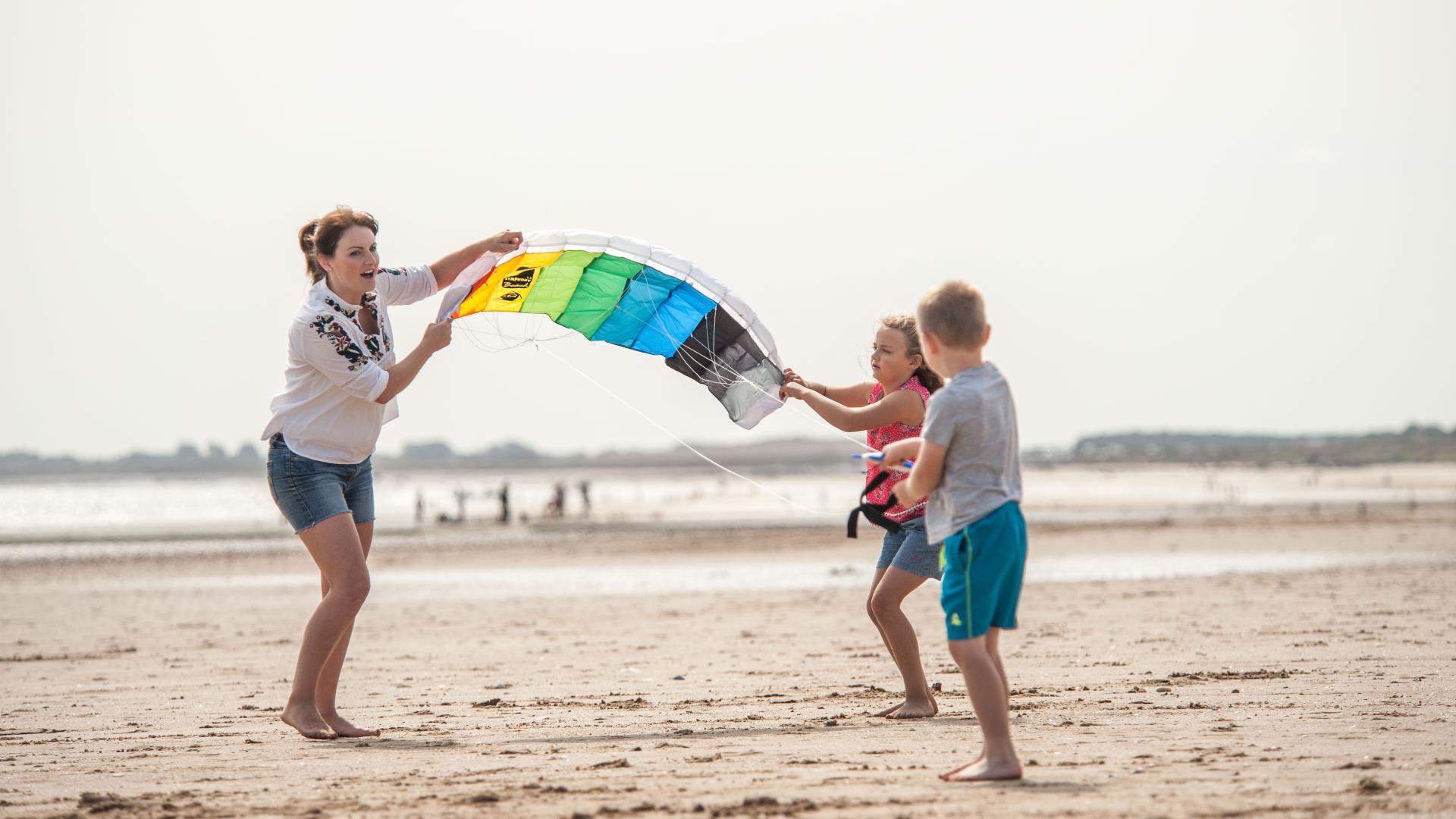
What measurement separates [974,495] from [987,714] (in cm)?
73

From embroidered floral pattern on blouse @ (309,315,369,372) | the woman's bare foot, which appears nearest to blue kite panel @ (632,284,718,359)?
embroidered floral pattern on blouse @ (309,315,369,372)

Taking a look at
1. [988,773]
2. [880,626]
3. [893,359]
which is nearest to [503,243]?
[893,359]

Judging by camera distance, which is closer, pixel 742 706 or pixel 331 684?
pixel 331 684

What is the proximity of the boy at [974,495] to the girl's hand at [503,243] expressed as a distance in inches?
102

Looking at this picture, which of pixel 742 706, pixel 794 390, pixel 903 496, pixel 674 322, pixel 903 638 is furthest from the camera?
pixel 674 322

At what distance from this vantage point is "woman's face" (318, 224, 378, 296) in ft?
18.4

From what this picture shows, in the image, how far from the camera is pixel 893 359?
5785 millimetres

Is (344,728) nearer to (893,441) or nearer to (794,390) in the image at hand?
(794,390)

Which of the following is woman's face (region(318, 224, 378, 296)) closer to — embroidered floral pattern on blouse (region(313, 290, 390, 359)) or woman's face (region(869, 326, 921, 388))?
embroidered floral pattern on blouse (region(313, 290, 390, 359))

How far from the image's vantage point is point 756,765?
4562mm

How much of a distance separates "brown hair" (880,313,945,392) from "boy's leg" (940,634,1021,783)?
1.78 meters

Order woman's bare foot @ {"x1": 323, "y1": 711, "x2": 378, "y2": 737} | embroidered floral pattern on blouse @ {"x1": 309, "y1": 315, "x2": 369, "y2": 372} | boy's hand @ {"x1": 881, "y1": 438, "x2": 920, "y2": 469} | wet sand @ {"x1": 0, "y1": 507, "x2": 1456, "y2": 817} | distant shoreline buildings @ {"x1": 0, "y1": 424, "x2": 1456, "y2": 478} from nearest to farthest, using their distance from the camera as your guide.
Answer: wet sand @ {"x1": 0, "y1": 507, "x2": 1456, "y2": 817}, boy's hand @ {"x1": 881, "y1": 438, "x2": 920, "y2": 469}, embroidered floral pattern on blouse @ {"x1": 309, "y1": 315, "x2": 369, "y2": 372}, woman's bare foot @ {"x1": 323, "y1": 711, "x2": 378, "y2": 737}, distant shoreline buildings @ {"x1": 0, "y1": 424, "x2": 1456, "y2": 478}

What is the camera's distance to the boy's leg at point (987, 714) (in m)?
4.18

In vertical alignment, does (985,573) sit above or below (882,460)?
below
